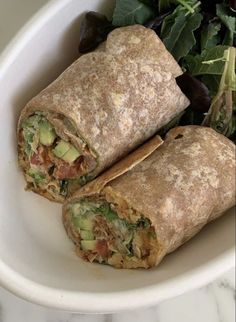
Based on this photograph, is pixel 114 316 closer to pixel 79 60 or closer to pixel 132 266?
pixel 132 266

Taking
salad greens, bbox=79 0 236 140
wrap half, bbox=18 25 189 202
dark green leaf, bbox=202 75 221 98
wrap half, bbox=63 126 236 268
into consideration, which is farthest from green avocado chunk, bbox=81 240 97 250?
dark green leaf, bbox=202 75 221 98

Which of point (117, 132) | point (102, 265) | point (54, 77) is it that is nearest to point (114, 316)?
point (102, 265)

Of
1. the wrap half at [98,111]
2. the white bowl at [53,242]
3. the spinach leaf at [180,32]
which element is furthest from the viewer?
the spinach leaf at [180,32]

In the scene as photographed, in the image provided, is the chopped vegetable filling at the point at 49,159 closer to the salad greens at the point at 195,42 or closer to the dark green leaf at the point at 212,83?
the salad greens at the point at 195,42

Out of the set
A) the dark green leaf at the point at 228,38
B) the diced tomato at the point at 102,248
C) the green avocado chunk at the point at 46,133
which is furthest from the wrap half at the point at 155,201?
the dark green leaf at the point at 228,38

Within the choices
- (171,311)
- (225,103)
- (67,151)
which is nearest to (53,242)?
(67,151)

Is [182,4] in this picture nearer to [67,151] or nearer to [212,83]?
[212,83]

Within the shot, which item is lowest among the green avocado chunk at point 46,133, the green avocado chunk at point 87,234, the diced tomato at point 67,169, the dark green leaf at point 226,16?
the green avocado chunk at point 87,234
